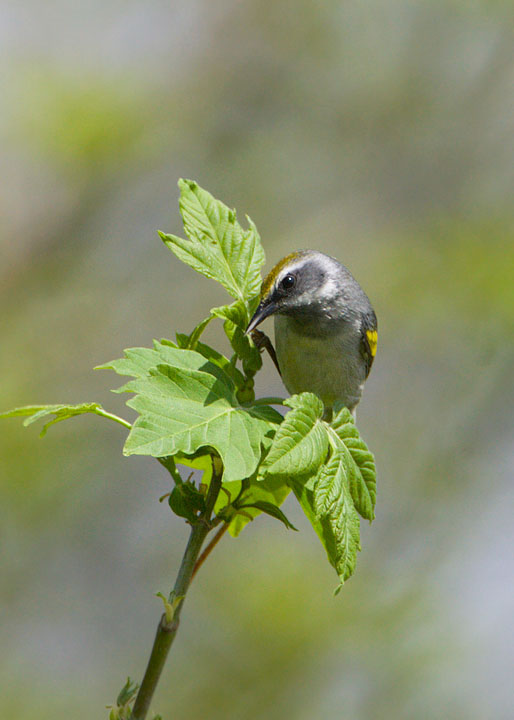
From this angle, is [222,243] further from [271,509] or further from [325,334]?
[325,334]

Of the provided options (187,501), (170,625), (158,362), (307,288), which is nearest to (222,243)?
(158,362)

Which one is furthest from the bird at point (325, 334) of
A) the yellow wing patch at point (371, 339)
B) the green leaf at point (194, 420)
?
the green leaf at point (194, 420)

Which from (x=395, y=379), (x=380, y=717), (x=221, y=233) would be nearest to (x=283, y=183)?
(x=395, y=379)

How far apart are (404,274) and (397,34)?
3.68m

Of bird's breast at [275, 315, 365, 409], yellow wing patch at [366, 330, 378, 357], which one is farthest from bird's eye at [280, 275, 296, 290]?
yellow wing patch at [366, 330, 378, 357]

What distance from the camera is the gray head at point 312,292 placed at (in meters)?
2.91

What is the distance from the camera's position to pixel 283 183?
976cm

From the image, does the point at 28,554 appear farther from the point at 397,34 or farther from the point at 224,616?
the point at 397,34

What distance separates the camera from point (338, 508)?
142 centimetres

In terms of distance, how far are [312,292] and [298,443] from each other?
1.89 meters

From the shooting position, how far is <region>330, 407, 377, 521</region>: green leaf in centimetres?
149

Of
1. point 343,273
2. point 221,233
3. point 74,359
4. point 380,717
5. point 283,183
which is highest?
point 283,183

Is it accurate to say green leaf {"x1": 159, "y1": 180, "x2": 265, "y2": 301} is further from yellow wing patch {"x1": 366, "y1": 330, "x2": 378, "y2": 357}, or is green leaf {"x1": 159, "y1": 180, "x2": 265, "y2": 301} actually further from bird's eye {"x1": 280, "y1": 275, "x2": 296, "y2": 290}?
yellow wing patch {"x1": 366, "y1": 330, "x2": 378, "y2": 357}

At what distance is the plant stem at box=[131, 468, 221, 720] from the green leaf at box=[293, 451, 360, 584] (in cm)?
22
